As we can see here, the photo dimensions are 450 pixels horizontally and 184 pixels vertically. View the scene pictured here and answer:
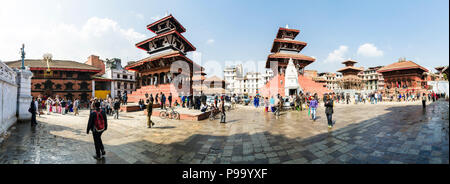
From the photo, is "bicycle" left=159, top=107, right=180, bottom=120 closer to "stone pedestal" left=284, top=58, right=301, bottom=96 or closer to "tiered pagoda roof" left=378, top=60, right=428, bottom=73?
"stone pedestal" left=284, top=58, right=301, bottom=96

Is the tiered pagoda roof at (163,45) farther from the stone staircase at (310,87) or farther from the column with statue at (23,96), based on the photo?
the stone staircase at (310,87)

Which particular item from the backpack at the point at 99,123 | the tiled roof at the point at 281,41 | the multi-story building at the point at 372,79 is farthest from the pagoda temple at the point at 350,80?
the backpack at the point at 99,123

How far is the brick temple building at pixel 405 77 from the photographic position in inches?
1201

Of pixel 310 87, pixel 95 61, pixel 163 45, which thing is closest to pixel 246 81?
pixel 310 87

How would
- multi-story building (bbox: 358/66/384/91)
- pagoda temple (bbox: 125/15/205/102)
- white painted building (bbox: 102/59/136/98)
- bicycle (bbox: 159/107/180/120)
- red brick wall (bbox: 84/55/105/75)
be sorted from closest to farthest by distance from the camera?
1. bicycle (bbox: 159/107/180/120)
2. pagoda temple (bbox: 125/15/205/102)
3. white painted building (bbox: 102/59/136/98)
4. red brick wall (bbox: 84/55/105/75)
5. multi-story building (bbox: 358/66/384/91)

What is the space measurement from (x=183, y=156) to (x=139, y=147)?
5.46 ft

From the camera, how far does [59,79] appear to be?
103ft

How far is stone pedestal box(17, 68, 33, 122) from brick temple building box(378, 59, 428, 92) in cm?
4896

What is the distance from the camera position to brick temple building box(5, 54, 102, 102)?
97.8 feet

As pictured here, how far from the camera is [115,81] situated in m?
37.1

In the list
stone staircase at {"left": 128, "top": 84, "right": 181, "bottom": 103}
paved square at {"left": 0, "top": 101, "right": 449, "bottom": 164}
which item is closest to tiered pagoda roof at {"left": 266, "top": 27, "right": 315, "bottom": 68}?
stone staircase at {"left": 128, "top": 84, "right": 181, "bottom": 103}

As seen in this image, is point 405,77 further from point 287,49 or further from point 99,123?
point 99,123

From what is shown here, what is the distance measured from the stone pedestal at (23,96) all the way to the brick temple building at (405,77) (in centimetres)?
4896
